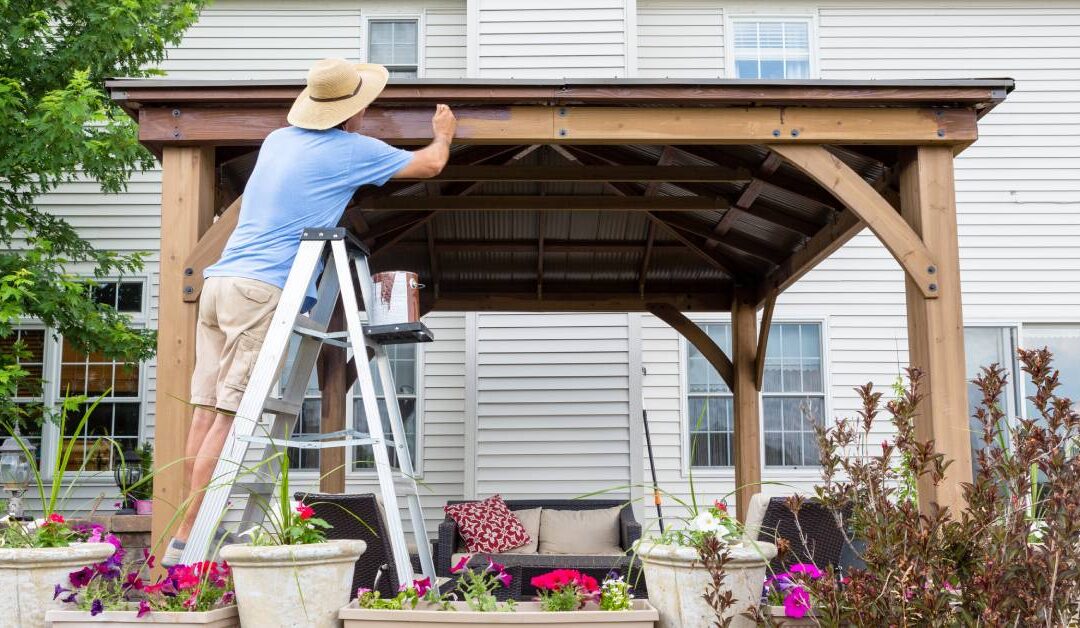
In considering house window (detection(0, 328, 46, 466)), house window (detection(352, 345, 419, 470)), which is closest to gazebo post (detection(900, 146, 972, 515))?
house window (detection(352, 345, 419, 470))

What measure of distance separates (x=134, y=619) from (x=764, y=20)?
9038mm

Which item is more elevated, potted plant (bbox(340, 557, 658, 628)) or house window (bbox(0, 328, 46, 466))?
house window (bbox(0, 328, 46, 466))

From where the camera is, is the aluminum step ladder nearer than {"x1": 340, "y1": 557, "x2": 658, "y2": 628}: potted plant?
No

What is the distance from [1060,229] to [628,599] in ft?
28.4

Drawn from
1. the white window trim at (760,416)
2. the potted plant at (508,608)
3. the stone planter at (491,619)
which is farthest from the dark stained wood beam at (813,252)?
the stone planter at (491,619)

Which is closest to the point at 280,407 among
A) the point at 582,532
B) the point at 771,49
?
the point at 582,532

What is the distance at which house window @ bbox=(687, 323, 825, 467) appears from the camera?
32.1 feet

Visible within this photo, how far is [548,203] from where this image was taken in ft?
23.7

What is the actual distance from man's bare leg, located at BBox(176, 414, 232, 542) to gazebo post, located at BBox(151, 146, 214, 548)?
1.96ft

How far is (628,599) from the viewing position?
3.00 metres

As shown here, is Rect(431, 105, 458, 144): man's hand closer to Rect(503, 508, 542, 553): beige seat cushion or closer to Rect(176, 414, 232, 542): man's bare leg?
Rect(176, 414, 232, 542): man's bare leg

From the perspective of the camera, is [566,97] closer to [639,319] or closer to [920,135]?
[920,135]

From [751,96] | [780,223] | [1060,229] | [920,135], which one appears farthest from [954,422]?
[1060,229]

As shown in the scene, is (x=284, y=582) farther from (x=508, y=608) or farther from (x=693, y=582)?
(x=693, y=582)
